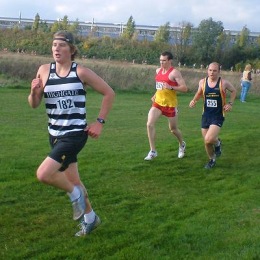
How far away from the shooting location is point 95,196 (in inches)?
320

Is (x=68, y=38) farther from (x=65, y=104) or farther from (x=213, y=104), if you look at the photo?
(x=213, y=104)

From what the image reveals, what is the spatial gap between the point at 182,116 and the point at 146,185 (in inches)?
456

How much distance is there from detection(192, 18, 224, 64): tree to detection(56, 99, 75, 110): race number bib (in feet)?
171

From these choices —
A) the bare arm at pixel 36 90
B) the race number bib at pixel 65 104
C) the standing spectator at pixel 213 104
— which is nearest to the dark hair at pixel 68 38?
the bare arm at pixel 36 90

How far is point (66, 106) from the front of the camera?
6.22m

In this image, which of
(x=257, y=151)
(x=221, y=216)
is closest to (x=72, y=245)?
(x=221, y=216)

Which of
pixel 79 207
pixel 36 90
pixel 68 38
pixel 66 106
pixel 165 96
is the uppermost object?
pixel 68 38

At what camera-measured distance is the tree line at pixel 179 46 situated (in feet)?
181

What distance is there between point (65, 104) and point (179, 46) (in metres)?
53.4

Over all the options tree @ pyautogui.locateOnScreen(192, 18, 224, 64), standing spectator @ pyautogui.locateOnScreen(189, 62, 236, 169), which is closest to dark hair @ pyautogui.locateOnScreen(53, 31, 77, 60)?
standing spectator @ pyautogui.locateOnScreen(189, 62, 236, 169)

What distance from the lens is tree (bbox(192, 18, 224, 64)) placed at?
58.0 m

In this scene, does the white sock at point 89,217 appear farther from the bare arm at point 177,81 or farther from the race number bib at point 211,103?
the bare arm at point 177,81

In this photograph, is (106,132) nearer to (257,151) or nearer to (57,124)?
(257,151)

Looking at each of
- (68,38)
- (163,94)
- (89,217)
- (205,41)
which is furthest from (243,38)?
(89,217)
